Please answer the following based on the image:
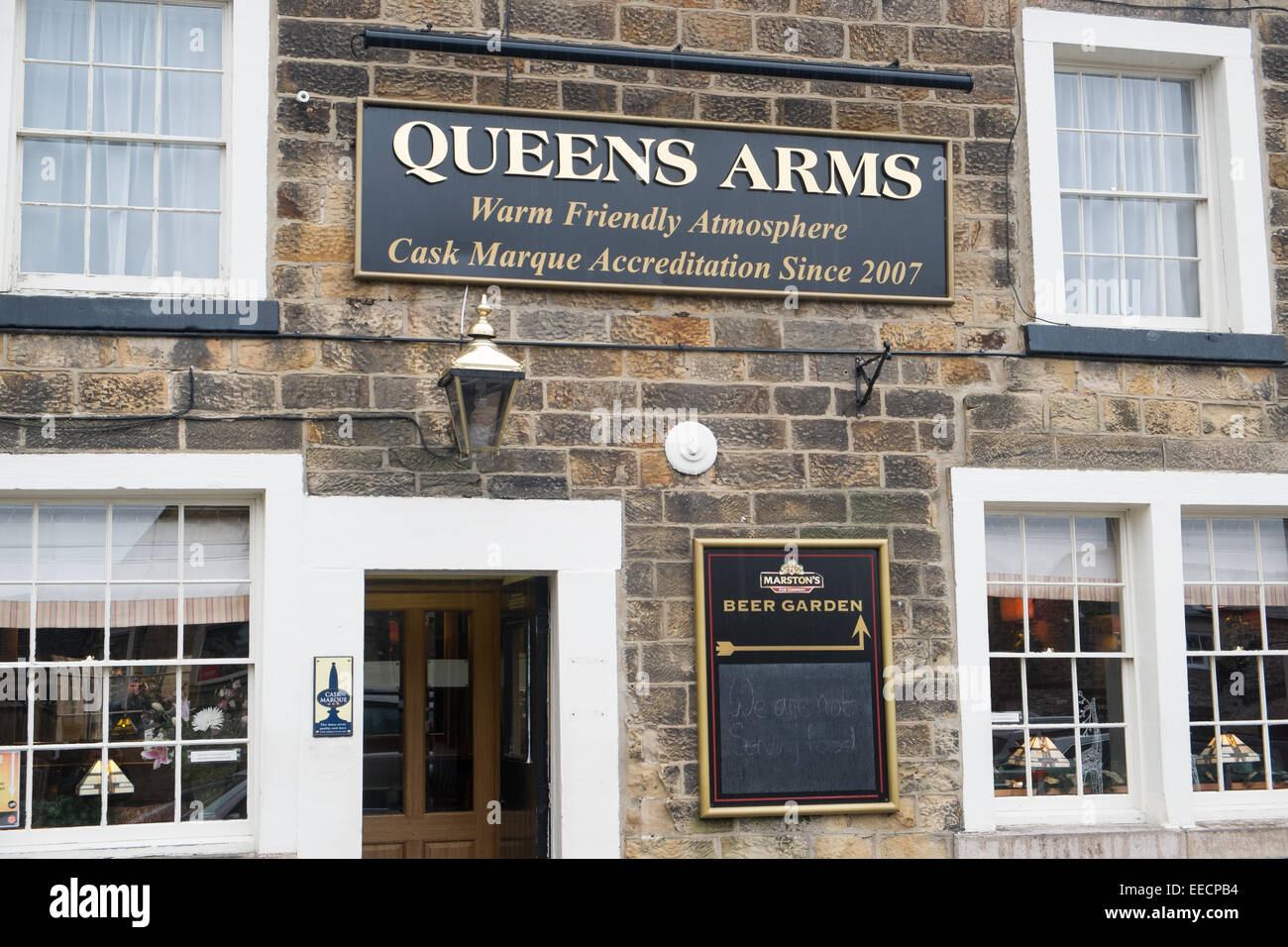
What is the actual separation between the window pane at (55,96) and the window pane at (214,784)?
3.06 meters

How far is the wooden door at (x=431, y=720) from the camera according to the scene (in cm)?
780

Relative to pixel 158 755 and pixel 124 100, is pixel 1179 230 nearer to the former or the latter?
pixel 124 100

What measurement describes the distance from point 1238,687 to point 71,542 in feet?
20.0

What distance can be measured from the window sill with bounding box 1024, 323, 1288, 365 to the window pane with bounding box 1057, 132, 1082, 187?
0.91m

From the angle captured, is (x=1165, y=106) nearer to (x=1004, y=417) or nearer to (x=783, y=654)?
(x=1004, y=417)

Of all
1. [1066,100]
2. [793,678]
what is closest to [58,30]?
[793,678]

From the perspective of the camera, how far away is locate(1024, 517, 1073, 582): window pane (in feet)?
23.4

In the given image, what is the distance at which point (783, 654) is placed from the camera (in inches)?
259

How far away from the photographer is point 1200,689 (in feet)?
23.6

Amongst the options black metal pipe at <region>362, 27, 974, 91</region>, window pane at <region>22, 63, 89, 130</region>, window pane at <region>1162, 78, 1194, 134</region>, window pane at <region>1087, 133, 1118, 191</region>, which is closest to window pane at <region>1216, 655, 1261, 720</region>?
window pane at <region>1087, 133, 1118, 191</region>

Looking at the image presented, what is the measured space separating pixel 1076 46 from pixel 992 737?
3.79 m

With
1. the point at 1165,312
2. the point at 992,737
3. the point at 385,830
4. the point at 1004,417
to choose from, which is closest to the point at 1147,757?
the point at 992,737

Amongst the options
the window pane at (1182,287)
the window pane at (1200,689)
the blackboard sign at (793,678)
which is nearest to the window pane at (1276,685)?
the window pane at (1200,689)

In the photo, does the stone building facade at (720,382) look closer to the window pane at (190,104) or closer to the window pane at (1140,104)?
the window pane at (190,104)
